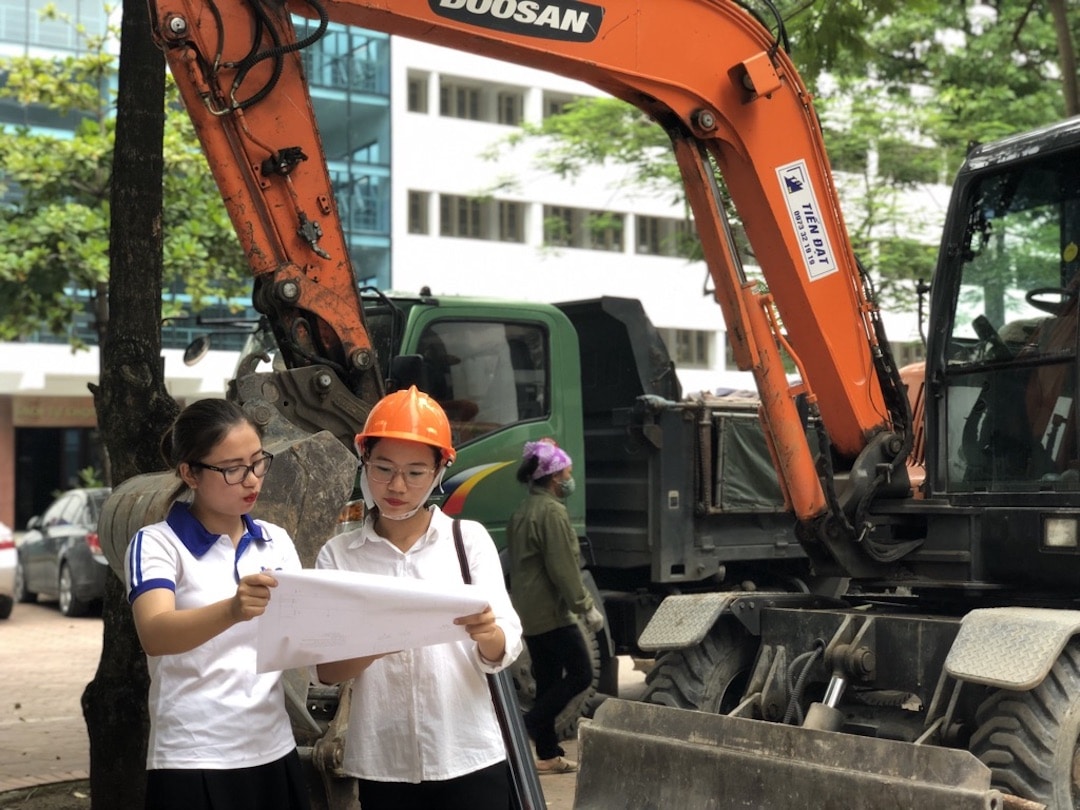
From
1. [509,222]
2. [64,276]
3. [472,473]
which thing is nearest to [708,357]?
[509,222]

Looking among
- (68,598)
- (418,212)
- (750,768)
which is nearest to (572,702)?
(750,768)

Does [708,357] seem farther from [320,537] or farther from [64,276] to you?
[320,537]

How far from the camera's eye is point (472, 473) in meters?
9.04

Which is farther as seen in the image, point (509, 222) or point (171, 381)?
point (509, 222)

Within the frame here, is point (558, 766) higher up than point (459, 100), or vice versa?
point (459, 100)

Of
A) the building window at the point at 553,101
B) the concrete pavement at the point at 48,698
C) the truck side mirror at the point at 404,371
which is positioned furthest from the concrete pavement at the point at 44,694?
the building window at the point at 553,101

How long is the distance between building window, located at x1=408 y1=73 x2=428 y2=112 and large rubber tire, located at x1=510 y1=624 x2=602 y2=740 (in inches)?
1045

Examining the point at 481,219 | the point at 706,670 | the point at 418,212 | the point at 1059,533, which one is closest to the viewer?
the point at 1059,533

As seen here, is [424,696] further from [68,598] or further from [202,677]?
[68,598]

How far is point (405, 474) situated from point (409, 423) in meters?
0.12

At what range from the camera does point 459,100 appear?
35281 millimetres

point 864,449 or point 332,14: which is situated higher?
point 332,14

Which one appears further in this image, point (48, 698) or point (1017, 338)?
point (48, 698)

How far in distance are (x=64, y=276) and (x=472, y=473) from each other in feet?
29.6
